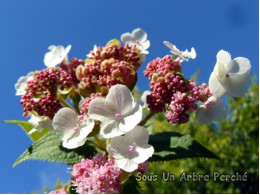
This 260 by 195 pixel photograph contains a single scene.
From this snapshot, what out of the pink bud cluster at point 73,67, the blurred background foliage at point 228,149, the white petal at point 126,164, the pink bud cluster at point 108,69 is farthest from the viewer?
the blurred background foliage at point 228,149

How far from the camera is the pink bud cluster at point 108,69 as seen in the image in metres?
0.84

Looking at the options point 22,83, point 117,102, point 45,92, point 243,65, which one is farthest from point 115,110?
point 22,83

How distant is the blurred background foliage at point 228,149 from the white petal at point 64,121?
6.10 feet

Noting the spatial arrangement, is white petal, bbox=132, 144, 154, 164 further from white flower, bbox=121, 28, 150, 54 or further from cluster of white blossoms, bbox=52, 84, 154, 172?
white flower, bbox=121, 28, 150, 54

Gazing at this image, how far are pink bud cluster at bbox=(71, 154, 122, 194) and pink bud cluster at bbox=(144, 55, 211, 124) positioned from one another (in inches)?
7.4

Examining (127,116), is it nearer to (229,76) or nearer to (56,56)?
(229,76)

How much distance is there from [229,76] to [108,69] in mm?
313

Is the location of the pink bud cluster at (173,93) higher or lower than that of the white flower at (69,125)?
higher

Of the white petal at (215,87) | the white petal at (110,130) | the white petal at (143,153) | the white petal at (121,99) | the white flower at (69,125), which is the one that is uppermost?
the white petal at (215,87)

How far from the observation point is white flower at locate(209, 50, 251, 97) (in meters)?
0.85

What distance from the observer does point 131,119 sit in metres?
0.76

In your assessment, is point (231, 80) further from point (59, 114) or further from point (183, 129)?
point (183, 129)

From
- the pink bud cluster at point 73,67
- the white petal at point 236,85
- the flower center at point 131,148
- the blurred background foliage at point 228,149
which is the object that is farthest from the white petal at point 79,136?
the blurred background foliage at point 228,149

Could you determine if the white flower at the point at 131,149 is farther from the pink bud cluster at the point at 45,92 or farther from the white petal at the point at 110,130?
the pink bud cluster at the point at 45,92
